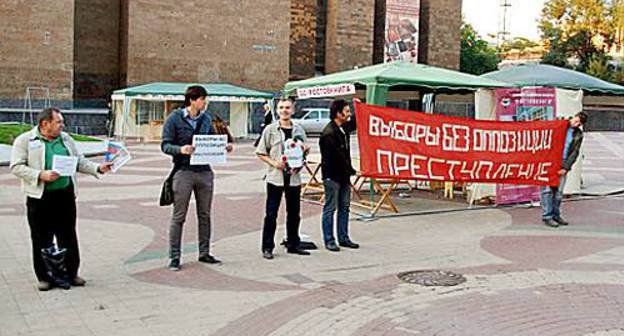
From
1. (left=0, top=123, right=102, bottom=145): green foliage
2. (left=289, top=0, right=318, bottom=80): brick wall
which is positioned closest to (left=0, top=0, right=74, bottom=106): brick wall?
(left=0, top=123, right=102, bottom=145): green foliage

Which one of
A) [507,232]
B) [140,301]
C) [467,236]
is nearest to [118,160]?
[140,301]

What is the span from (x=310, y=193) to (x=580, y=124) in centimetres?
529

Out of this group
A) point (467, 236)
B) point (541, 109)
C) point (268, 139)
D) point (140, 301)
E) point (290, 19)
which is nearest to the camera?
point (140, 301)

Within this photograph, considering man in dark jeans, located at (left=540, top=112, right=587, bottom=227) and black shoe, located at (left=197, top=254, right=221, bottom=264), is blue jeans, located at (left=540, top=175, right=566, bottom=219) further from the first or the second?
black shoe, located at (left=197, top=254, right=221, bottom=264)

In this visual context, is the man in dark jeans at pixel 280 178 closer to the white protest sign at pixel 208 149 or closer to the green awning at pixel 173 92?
the white protest sign at pixel 208 149

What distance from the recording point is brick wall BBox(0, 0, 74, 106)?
32344mm

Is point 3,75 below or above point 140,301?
above

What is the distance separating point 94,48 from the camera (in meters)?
40.4

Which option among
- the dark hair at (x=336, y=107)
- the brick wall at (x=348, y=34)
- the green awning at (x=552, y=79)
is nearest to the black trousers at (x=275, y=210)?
the dark hair at (x=336, y=107)

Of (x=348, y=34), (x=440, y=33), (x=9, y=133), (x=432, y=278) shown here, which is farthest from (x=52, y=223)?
(x=440, y=33)

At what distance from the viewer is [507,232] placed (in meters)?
10.3

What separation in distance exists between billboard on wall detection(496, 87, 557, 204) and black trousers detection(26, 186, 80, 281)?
8.17 m

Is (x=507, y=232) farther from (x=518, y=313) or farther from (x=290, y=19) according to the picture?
(x=290, y=19)

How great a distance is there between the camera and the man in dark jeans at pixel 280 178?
319 inches
